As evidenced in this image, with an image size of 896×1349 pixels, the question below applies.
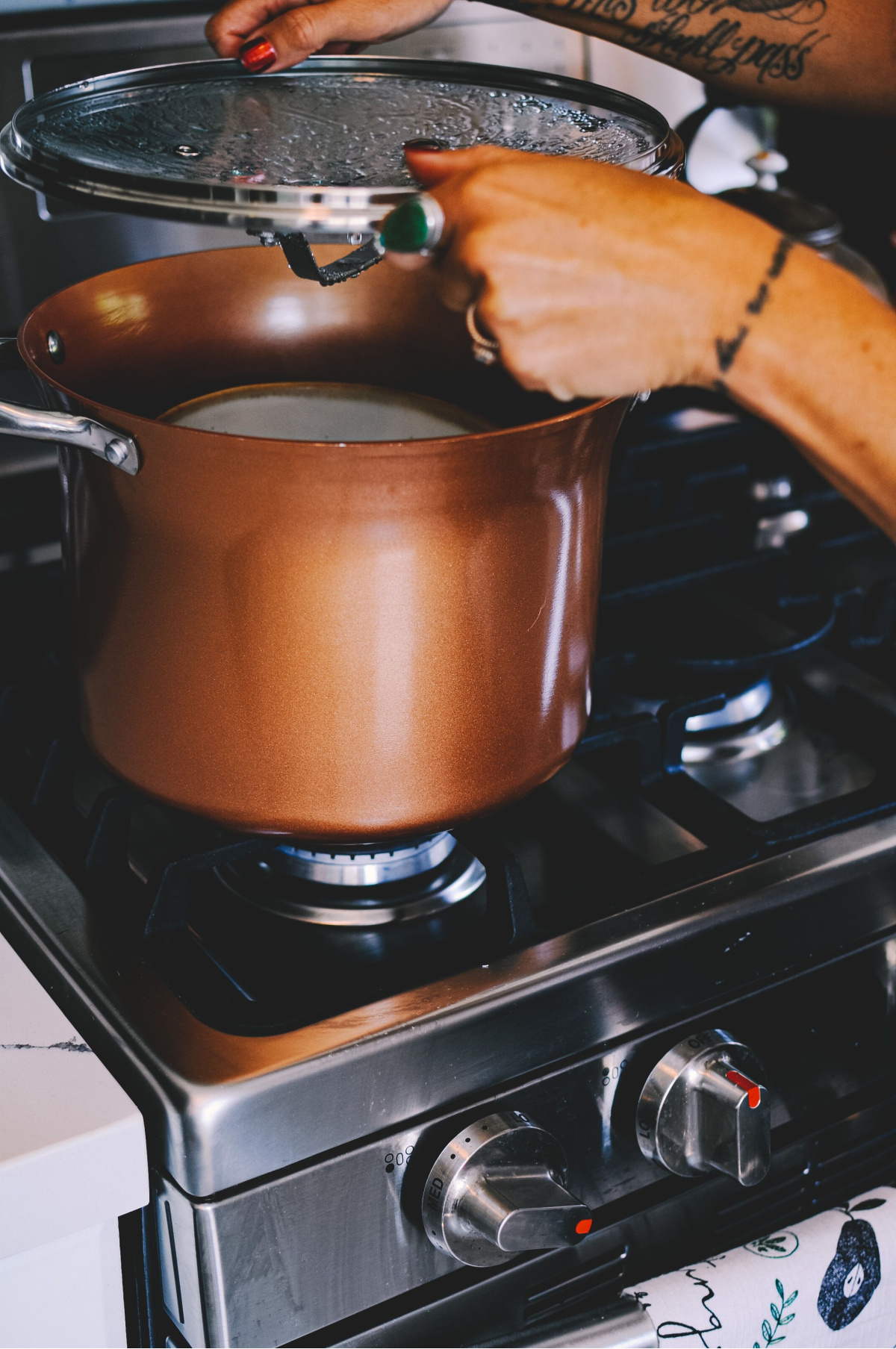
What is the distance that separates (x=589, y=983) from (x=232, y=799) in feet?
0.60

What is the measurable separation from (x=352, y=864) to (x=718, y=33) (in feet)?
2.00

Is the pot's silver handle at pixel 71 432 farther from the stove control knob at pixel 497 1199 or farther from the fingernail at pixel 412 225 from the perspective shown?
the stove control knob at pixel 497 1199

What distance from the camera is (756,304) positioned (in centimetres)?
49

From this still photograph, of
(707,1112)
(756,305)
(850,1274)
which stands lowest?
(850,1274)

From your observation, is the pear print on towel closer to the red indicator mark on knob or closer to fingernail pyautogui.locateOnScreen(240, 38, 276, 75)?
the red indicator mark on knob

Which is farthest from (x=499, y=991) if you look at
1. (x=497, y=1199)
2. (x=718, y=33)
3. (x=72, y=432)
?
(x=718, y=33)

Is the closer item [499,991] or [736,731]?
[499,991]

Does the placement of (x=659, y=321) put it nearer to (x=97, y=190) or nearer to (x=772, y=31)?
(x=97, y=190)

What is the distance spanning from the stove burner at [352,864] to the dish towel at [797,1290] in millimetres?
234

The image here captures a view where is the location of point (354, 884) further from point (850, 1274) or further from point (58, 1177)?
point (850, 1274)

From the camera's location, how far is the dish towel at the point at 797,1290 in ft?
2.05

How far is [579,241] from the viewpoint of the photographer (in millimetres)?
465

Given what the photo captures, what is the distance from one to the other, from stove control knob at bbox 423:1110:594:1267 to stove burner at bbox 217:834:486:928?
0.41 ft

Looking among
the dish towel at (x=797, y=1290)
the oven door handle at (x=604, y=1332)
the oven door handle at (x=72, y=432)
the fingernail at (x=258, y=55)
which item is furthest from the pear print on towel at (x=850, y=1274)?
the fingernail at (x=258, y=55)
